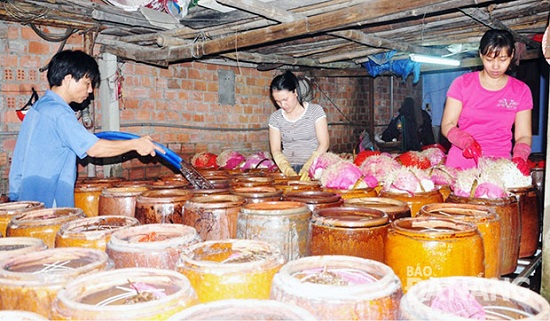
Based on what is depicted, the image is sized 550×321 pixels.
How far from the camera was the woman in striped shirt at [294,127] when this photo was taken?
378cm

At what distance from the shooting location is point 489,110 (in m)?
2.78

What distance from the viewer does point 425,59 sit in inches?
225

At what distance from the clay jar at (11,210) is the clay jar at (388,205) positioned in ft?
4.88

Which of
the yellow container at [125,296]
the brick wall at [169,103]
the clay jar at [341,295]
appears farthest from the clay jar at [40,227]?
the brick wall at [169,103]

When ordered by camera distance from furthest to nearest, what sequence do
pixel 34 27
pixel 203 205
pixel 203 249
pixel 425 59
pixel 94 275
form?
1. pixel 425 59
2. pixel 34 27
3. pixel 203 205
4. pixel 203 249
5. pixel 94 275

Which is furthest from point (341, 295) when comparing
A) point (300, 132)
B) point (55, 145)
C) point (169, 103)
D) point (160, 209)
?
point (169, 103)

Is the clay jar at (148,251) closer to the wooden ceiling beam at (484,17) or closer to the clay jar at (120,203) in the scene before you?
the clay jar at (120,203)

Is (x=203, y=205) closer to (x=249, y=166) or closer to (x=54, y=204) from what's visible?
(x=54, y=204)

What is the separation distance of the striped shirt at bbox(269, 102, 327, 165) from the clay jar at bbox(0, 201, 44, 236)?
2.41 metres

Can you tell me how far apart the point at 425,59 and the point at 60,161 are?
4.83 meters

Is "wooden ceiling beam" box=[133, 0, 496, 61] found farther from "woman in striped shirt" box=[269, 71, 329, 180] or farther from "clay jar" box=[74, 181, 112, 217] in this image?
"clay jar" box=[74, 181, 112, 217]

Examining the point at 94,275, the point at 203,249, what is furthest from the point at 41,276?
the point at 203,249

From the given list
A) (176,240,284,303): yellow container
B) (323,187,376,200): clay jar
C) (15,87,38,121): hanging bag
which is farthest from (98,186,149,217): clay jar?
(15,87,38,121): hanging bag

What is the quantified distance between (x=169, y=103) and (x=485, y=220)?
464 cm
